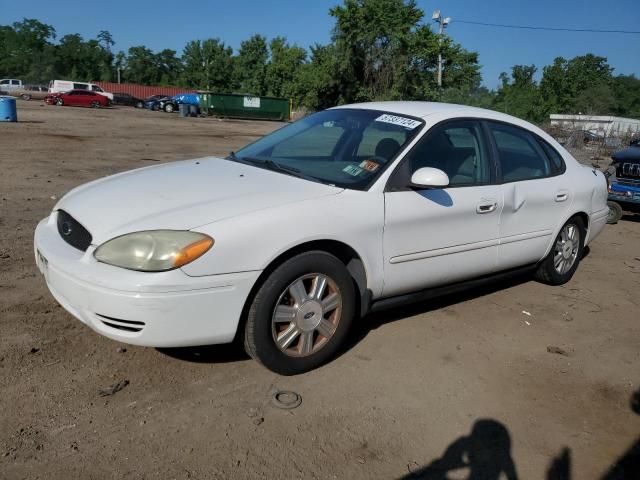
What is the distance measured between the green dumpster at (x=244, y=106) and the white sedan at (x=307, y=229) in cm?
4269

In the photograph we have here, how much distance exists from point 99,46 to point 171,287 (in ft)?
376

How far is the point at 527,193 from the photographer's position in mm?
4562

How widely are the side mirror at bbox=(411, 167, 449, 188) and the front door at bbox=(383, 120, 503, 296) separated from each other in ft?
0.42

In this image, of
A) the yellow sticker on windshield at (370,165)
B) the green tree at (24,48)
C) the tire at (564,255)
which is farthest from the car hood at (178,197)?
the green tree at (24,48)

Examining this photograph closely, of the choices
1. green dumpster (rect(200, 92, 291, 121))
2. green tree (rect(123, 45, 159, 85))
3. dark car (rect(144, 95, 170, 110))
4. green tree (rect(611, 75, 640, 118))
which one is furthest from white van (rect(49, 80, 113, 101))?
green tree (rect(611, 75, 640, 118))

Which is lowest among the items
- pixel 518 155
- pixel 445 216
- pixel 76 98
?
pixel 76 98

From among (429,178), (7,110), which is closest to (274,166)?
(429,178)

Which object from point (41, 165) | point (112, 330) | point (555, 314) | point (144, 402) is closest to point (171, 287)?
point (112, 330)

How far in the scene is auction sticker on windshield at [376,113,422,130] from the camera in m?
4.00

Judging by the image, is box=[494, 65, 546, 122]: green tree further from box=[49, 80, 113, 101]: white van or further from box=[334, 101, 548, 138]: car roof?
box=[334, 101, 548, 138]: car roof

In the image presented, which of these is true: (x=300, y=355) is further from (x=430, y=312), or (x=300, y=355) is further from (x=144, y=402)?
(x=430, y=312)

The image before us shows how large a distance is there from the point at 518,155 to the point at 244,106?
1719 inches

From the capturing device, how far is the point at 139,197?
336cm

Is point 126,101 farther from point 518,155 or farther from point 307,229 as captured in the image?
point 307,229
